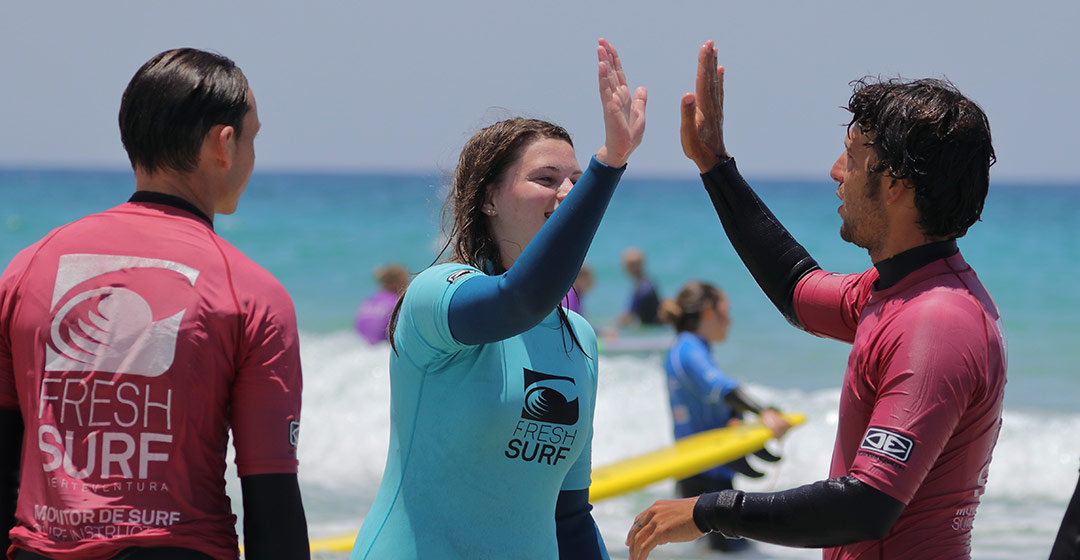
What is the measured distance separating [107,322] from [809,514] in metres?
1.29

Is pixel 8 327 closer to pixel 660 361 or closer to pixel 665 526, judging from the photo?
pixel 665 526

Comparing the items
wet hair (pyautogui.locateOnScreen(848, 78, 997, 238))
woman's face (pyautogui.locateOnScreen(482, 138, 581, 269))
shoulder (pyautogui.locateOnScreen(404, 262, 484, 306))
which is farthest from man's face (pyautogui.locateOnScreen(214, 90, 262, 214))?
wet hair (pyautogui.locateOnScreen(848, 78, 997, 238))

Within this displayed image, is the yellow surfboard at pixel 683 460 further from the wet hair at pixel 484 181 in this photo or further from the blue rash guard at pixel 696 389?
the wet hair at pixel 484 181

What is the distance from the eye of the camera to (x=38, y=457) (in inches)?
72.3

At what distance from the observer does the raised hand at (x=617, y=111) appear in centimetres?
204

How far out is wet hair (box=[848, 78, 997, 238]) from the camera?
2076mm

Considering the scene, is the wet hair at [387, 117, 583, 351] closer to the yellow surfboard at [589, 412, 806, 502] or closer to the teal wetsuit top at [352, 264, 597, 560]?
the teal wetsuit top at [352, 264, 597, 560]

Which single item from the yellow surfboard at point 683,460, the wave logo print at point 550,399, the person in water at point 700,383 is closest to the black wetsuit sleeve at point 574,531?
the wave logo print at point 550,399

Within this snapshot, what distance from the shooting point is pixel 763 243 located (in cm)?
268

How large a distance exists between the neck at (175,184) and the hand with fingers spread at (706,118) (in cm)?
127

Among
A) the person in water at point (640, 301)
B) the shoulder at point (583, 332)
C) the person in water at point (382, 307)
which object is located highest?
the person in water at point (640, 301)

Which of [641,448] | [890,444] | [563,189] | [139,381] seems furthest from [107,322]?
[641,448]

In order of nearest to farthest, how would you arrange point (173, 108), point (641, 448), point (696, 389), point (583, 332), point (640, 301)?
1. point (173, 108)
2. point (583, 332)
3. point (696, 389)
4. point (641, 448)
5. point (640, 301)

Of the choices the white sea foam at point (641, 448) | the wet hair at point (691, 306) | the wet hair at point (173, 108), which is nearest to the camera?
the wet hair at point (173, 108)
